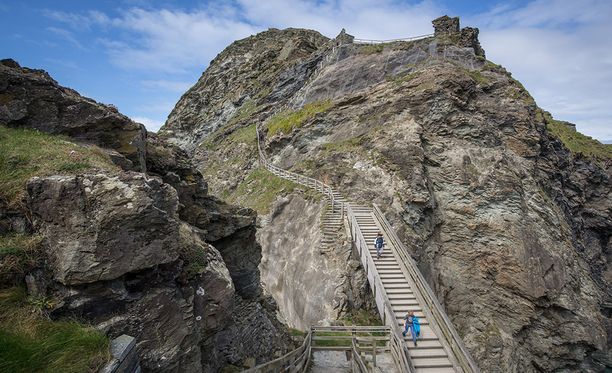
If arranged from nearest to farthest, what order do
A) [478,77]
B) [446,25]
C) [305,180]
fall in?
[305,180]
[478,77]
[446,25]

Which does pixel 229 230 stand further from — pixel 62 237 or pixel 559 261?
pixel 559 261

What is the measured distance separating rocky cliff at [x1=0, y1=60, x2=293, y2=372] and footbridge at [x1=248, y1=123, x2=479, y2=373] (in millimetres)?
2815

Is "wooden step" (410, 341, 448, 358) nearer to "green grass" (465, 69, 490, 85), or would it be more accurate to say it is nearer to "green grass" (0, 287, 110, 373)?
"green grass" (0, 287, 110, 373)

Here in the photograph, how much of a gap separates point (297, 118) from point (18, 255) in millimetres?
34915

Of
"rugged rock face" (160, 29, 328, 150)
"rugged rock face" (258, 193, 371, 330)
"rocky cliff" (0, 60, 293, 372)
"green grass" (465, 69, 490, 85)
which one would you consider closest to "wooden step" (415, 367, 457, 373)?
"rugged rock face" (258, 193, 371, 330)

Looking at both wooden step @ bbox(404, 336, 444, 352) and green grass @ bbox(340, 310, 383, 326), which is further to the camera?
green grass @ bbox(340, 310, 383, 326)

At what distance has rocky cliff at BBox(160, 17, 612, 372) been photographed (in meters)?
23.9

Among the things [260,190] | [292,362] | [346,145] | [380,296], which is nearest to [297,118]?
[346,145]

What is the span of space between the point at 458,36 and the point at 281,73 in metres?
26.0

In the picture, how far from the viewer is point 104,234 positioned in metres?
5.79

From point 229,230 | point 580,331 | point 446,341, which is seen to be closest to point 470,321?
point 580,331

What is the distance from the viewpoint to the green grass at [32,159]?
624 centimetres

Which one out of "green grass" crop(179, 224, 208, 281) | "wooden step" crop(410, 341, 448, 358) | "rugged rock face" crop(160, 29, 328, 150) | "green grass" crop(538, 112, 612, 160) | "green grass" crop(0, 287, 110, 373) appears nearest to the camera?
"green grass" crop(0, 287, 110, 373)

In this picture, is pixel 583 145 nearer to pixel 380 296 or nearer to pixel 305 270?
pixel 305 270
